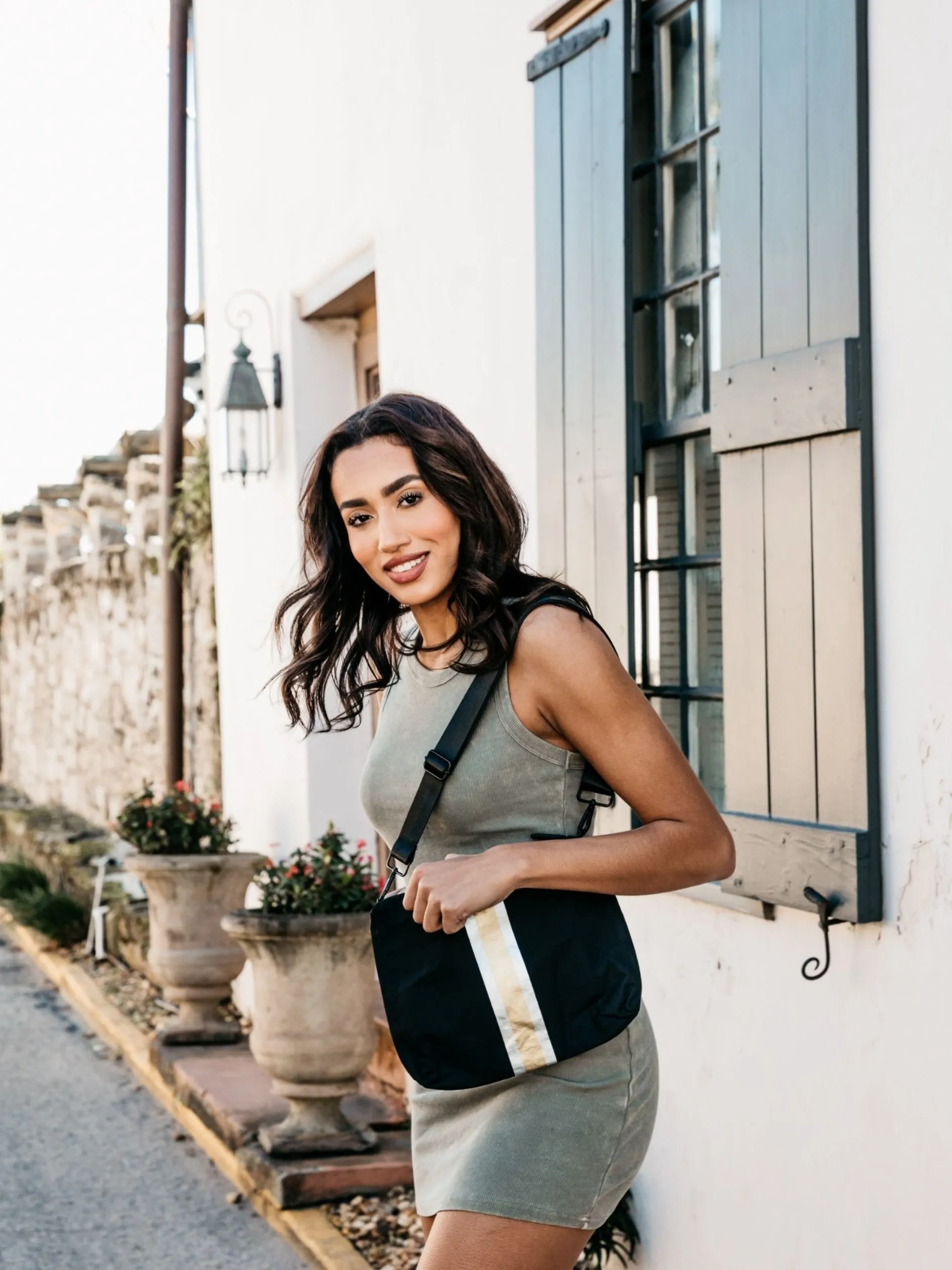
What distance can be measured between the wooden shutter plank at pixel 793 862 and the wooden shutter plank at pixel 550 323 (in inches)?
42.5

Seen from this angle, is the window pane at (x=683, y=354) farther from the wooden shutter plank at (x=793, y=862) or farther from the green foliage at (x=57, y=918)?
the green foliage at (x=57, y=918)

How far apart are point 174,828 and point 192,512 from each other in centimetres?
196

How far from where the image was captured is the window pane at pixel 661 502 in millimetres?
3932

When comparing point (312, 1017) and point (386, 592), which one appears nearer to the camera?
A: point (386, 592)

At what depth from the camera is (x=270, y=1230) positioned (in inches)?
188

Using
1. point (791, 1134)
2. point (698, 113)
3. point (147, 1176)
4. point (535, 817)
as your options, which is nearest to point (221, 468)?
point (147, 1176)

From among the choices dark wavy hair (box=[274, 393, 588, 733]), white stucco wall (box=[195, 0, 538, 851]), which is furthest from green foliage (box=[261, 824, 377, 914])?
dark wavy hair (box=[274, 393, 588, 733])

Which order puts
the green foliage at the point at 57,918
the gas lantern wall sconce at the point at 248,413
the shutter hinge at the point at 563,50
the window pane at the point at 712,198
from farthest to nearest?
the green foliage at the point at 57,918
the gas lantern wall sconce at the point at 248,413
the shutter hinge at the point at 563,50
the window pane at the point at 712,198

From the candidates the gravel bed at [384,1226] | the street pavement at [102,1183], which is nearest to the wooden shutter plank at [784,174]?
the gravel bed at [384,1226]

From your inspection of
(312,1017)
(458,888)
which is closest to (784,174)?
(458,888)

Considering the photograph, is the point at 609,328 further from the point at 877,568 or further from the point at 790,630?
the point at 877,568

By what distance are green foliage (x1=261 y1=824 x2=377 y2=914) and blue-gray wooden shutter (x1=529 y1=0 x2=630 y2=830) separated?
1.53 metres

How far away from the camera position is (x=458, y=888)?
6.57ft

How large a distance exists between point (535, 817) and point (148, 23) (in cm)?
849
